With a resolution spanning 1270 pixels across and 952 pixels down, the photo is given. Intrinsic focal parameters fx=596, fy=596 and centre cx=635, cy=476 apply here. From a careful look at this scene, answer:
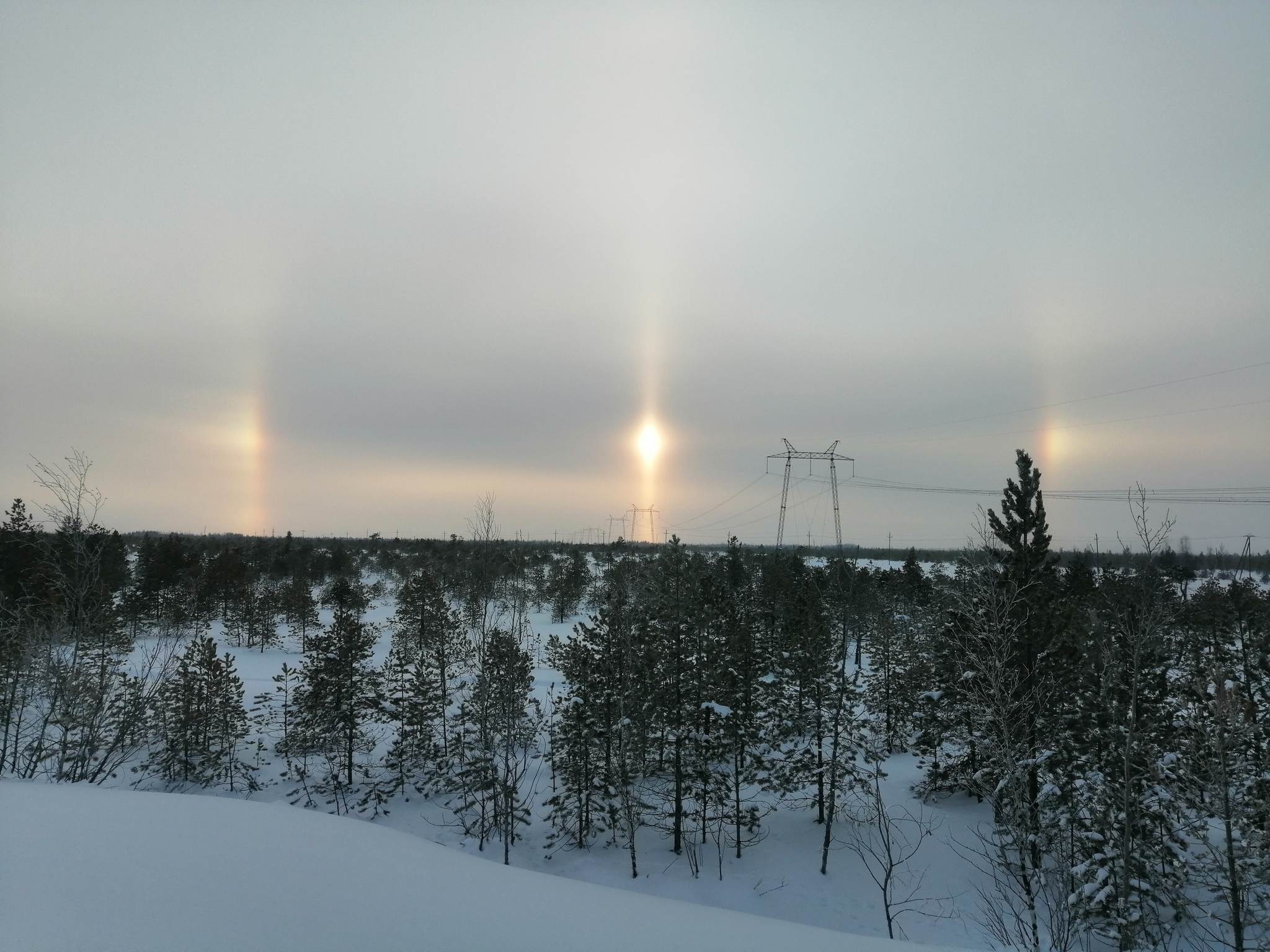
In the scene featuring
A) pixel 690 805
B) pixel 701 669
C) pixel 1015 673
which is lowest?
pixel 690 805

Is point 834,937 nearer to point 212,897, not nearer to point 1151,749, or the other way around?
point 212,897

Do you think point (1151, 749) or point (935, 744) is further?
point (935, 744)

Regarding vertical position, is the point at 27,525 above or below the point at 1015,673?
above

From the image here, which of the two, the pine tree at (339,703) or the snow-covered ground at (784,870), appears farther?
the pine tree at (339,703)

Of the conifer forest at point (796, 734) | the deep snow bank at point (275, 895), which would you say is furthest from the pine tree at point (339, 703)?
the deep snow bank at point (275, 895)

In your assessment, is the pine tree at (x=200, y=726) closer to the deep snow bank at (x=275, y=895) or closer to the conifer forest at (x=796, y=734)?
the conifer forest at (x=796, y=734)

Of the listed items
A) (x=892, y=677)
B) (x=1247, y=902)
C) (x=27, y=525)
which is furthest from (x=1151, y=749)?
(x=27, y=525)

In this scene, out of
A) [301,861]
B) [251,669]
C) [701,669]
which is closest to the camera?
[301,861]
